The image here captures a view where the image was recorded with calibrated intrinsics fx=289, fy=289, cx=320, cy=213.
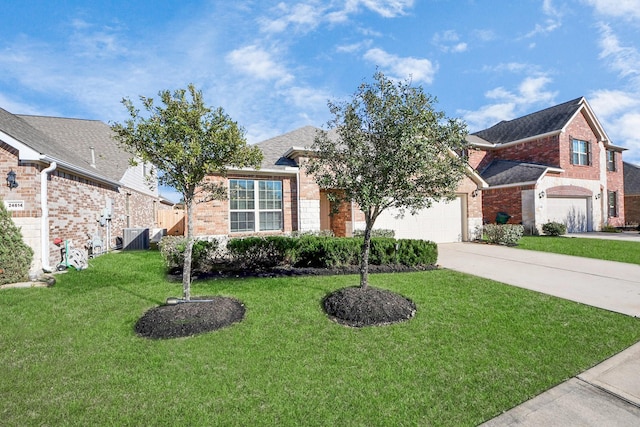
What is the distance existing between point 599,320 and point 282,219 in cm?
1000

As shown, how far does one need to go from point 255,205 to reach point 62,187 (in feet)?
21.1

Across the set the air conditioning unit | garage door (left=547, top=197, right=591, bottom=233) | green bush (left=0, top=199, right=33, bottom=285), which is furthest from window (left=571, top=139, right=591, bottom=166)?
green bush (left=0, top=199, right=33, bottom=285)

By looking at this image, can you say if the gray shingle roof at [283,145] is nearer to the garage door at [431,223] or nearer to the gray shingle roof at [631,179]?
the garage door at [431,223]

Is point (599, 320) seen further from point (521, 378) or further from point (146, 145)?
point (146, 145)

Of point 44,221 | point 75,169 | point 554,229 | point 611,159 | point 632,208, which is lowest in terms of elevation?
point 554,229

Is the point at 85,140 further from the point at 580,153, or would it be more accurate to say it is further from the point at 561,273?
the point at 580,153

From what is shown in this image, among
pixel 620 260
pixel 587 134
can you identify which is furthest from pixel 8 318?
pixel 587 134

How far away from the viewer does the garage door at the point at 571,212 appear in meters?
18.9

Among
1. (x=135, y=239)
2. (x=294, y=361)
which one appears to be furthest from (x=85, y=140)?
(x=294, y=361)

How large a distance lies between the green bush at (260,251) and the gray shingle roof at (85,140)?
1012 cm

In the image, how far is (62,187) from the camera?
9.68 meters

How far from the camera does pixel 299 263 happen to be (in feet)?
29.2

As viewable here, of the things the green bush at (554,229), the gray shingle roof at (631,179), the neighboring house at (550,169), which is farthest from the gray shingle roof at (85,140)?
the gray shingle roof at (631,179)

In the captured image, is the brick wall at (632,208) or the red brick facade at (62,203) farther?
the brick wall at (632,208)
